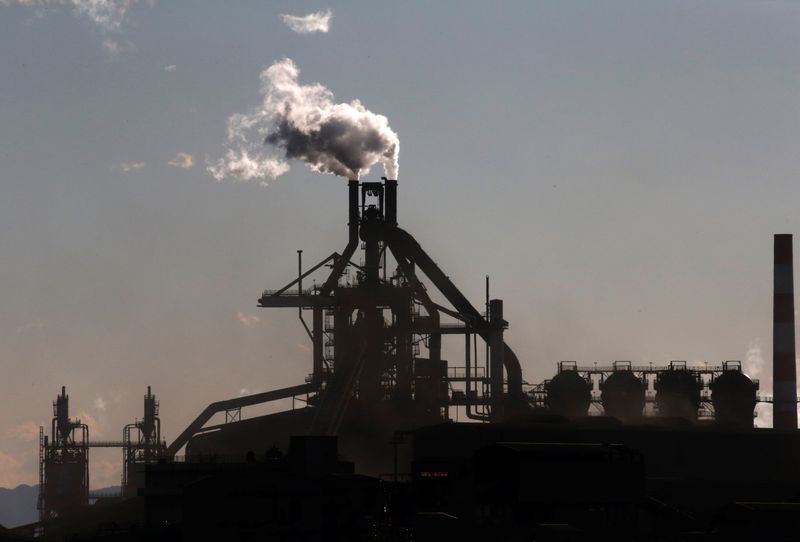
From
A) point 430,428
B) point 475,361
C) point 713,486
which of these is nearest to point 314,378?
point 475,361

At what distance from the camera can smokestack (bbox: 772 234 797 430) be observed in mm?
118188

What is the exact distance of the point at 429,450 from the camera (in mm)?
96375

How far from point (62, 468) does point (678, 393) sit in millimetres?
54965

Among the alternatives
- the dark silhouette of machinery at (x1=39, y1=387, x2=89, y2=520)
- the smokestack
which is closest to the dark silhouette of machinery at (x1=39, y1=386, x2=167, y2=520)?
the dark silhouette of machinery at (x1=39, y1=387, x2=89, y2=520)

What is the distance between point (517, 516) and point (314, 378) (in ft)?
152

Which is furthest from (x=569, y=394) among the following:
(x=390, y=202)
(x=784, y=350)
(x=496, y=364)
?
(x=390, y=202)

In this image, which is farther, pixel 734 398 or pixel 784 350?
pixel 734 398

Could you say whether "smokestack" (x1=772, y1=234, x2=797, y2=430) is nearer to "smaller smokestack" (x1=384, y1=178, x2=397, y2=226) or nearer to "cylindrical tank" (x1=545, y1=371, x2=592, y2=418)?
"cylindrical tank" (x1=545, y1=371, x2=592, y2=418)

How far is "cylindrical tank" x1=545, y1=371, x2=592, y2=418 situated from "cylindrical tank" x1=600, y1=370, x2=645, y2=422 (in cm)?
133

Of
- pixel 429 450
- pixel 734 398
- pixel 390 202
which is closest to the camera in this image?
pixel 429 450

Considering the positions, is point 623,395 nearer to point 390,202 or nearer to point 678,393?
point 678,393

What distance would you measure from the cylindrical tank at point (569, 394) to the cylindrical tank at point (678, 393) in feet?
17.4

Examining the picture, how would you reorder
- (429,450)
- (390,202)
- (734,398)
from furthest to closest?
(734,398), (390,202), (429,450)

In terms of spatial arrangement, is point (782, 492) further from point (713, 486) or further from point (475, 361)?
point (475, 361)
